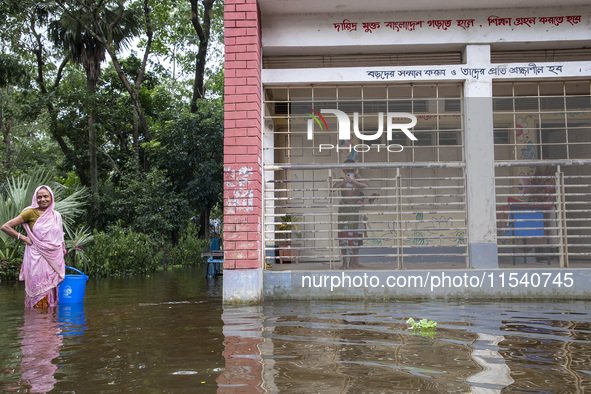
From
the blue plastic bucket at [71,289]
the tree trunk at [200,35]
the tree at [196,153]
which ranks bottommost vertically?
the blue plastic bucket at [71,289]

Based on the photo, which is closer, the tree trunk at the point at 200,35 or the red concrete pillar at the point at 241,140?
the red concrete pillar at the point at 241,140

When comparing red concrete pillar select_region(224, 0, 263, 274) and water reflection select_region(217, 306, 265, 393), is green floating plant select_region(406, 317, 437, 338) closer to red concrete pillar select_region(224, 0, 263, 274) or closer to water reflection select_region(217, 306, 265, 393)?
water reflection select_region(217, 306, 265, 393)

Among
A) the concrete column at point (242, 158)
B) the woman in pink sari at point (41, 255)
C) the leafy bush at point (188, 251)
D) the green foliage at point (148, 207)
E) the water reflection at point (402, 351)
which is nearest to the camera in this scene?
Answer: the water reflection at point (402, 351)

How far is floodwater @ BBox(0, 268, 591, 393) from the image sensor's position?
13.1 ft

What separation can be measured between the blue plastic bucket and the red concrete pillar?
2236 mm

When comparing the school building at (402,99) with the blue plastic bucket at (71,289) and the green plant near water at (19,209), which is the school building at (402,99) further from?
the green plant near water at (19,209)

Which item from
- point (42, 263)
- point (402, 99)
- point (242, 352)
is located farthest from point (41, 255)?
point (402, 99)

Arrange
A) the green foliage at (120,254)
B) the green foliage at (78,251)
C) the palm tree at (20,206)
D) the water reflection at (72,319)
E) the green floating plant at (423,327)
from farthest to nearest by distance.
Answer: the green foliage at (120,254) < the green foliage at (78,251) < the palm tree at (20,206) < the water reflection at (72,319) < the green floating plant at (423,327)

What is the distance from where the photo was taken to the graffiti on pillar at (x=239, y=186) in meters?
8.69

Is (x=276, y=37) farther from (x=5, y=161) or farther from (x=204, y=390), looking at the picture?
(x=5, y=161)

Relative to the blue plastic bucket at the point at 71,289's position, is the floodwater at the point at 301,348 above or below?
below

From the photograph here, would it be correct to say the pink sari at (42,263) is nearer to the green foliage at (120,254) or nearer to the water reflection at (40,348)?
the water reflection at (40,348)

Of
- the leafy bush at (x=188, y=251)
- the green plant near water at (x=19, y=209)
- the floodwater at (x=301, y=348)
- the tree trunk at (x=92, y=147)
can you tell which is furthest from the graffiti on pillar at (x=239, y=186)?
the tree trunk at (x=92, y=147)

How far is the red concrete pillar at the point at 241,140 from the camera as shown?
8648 millimetres
